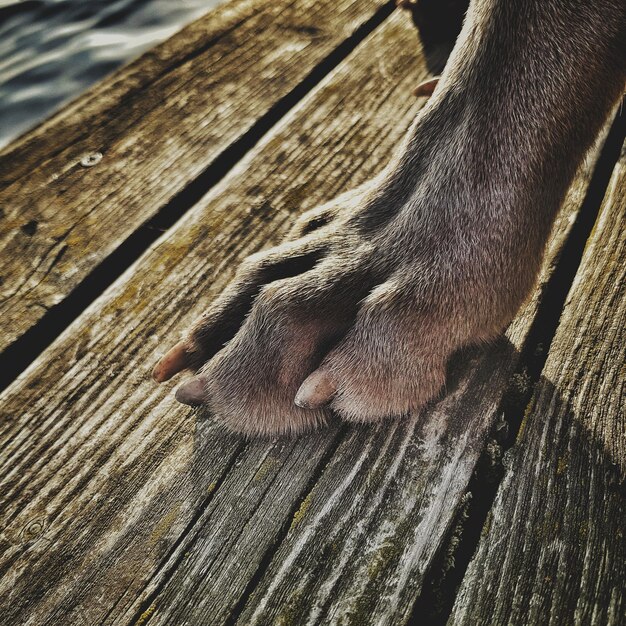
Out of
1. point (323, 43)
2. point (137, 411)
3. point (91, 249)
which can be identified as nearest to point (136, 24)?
point (323, 43)

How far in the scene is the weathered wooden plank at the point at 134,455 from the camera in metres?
1.03

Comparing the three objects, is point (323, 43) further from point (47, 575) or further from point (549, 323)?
point (47, 575)

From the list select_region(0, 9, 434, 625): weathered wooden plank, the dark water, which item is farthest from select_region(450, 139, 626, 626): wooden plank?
the dark water

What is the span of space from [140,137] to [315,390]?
1.46 meters

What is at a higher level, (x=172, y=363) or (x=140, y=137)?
(x=140, y=137)

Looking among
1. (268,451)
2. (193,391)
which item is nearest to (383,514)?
(268,451)

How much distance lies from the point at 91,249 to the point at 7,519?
84cm

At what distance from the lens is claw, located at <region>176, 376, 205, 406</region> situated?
112cm

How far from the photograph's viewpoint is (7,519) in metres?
1.12

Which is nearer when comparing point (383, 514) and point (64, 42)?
point (383, 514)

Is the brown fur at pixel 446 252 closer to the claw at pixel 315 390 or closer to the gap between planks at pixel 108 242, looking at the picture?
the claw at pixel 315 390

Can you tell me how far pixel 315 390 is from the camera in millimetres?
1024

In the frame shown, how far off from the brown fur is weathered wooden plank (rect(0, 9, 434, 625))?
134 mm

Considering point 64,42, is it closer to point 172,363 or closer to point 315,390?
point 172,363
